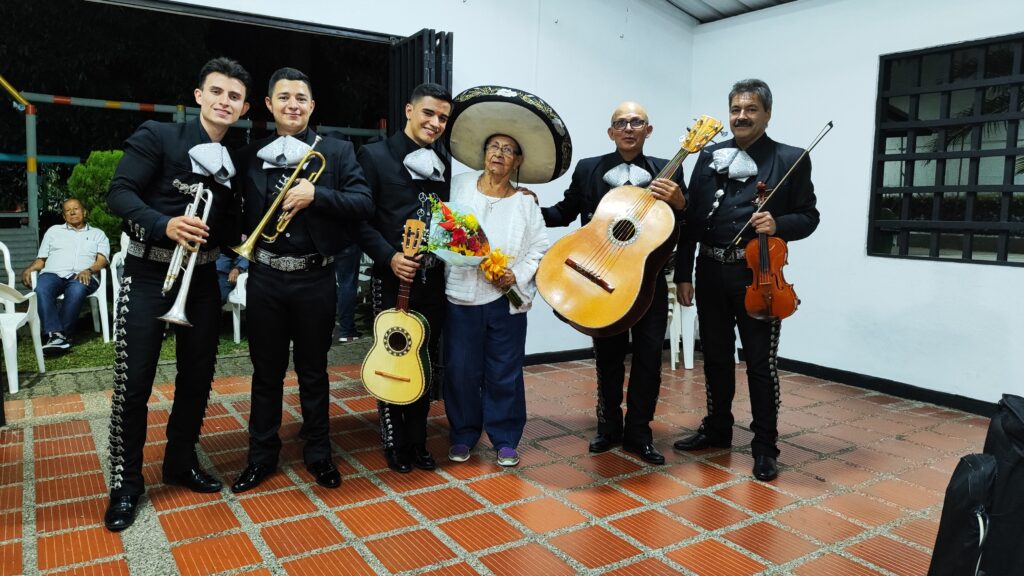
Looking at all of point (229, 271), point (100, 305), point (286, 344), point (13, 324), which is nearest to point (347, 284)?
point (229, 271)

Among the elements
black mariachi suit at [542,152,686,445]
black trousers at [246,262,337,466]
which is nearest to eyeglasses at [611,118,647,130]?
black mariachi suit at [542,152,686,445]

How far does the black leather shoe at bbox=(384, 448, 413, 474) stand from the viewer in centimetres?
340

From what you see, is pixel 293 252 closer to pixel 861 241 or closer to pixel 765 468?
pixel 765 468

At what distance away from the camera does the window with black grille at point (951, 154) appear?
465 centimetres

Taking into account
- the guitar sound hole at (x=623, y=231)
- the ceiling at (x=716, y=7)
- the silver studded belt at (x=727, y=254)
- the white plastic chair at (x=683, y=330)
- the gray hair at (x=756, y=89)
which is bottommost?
the white plastic chair at (x=683, y=330)

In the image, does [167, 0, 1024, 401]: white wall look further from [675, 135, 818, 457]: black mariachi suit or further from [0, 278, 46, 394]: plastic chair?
[0, 278, 46, 394]: plastic chair

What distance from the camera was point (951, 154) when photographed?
4965mm

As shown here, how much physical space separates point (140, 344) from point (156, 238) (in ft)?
1.41

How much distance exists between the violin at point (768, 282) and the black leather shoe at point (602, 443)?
1.07 metres

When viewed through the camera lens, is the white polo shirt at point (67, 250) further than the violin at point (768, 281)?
Yes

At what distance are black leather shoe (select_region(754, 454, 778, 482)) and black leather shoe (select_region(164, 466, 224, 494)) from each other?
2553mm

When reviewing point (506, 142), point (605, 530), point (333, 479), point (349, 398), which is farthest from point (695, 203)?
point (349, 398)

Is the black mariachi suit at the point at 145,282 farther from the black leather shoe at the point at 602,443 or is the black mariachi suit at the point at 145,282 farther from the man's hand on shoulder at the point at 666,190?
the black leather shoe at the point at 602,443

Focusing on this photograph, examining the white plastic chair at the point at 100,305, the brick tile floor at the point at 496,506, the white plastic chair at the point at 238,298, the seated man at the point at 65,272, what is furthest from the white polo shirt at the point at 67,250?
the brick tile floor at the point at 496,506
